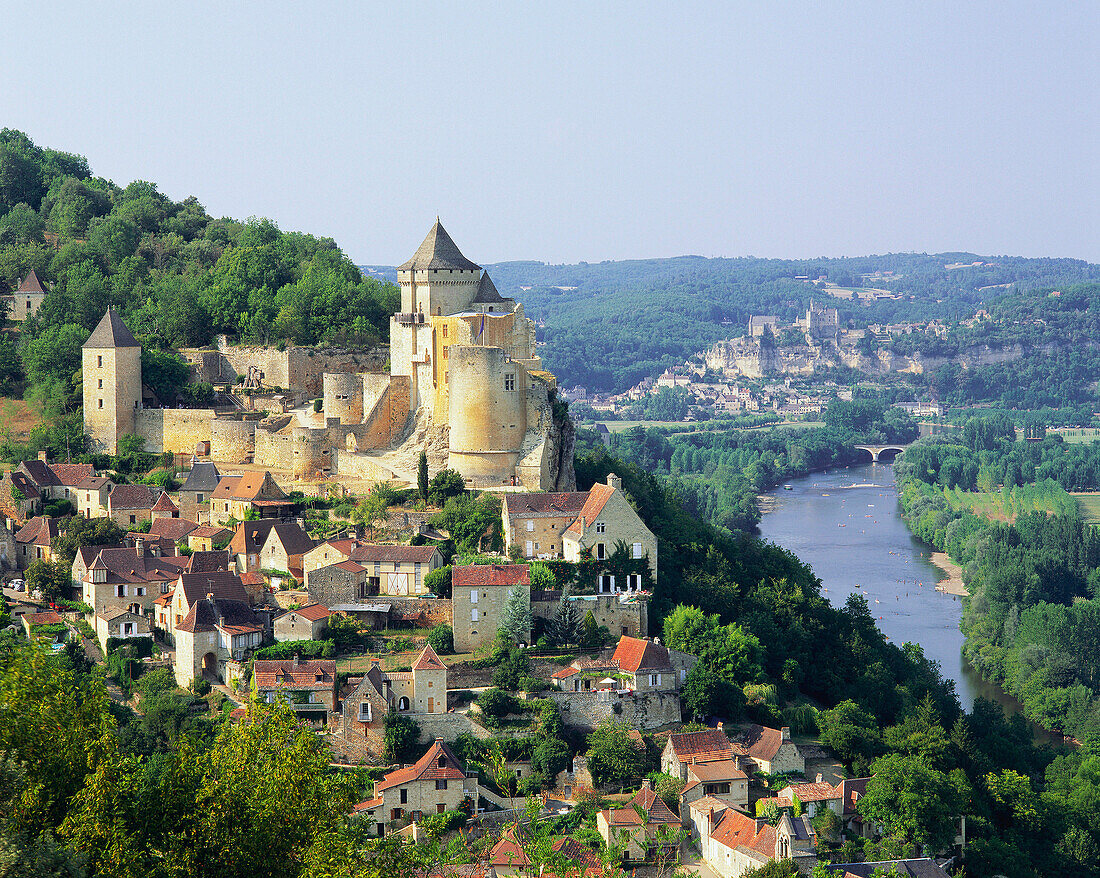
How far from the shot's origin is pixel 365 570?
1427 inches

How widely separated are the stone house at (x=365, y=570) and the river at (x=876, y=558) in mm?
25296

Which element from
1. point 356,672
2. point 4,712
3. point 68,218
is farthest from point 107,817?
point 68,218

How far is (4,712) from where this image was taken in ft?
55.1

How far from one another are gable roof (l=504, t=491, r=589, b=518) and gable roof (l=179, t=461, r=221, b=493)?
9141 mm

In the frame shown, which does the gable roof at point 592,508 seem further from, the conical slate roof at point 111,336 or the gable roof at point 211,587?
the conical slate roof at point 111,336

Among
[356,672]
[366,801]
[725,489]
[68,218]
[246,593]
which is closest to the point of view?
[366,801]

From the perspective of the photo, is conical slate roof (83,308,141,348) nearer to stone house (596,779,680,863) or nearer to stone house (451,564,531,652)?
stone house (451,564,531,652)

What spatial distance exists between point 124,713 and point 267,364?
20891 mm

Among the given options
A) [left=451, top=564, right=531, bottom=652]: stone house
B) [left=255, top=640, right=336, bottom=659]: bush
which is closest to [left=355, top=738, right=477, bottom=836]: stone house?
[left=255, top=640, right=336, bottom=659]: bush

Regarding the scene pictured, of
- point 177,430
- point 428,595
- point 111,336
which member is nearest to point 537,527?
point 428,595

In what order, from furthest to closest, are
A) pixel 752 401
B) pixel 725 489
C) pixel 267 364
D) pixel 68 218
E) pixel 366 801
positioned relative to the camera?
pixel 752 401 → pixel 725 489 → pixel 68 218 → pixel 267 364 → pixel 366 801

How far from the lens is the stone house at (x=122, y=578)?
35875mm

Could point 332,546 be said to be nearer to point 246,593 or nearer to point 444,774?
point 246,593

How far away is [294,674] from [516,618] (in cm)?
564
